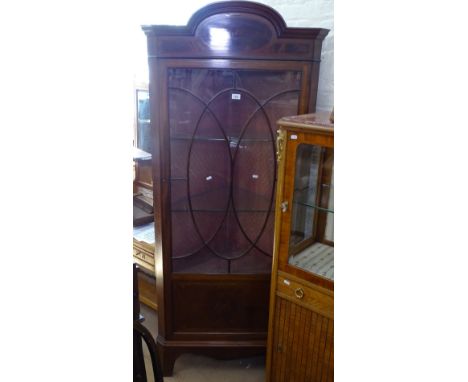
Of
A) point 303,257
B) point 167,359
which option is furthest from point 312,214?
point 167,359

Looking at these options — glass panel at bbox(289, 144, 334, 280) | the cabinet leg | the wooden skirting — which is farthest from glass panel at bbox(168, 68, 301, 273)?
the wooden skirting

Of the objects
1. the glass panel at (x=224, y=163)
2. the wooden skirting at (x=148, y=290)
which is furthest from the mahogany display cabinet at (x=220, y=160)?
the wooden skirting at (x=148, y=290)

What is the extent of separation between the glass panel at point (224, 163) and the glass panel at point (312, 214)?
25 centimetres

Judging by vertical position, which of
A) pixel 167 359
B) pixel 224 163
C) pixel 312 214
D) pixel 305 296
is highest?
pixel 224 163

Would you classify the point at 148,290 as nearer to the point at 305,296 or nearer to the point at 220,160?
the point at 220,160

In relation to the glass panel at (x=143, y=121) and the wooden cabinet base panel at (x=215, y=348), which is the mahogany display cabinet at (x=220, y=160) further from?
the glass panel at (x=143, y=121)

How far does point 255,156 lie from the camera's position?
1568 mm

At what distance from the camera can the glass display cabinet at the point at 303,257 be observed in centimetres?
120

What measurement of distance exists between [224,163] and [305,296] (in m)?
0.61

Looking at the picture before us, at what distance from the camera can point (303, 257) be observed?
1.33 metres

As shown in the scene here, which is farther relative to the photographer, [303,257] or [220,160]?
[220,160]

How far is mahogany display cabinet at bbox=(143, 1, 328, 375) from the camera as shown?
1337 millimetres

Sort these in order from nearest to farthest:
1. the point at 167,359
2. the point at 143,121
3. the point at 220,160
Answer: the point at 220,160 < the point at 167,359 < the point at 143,121
